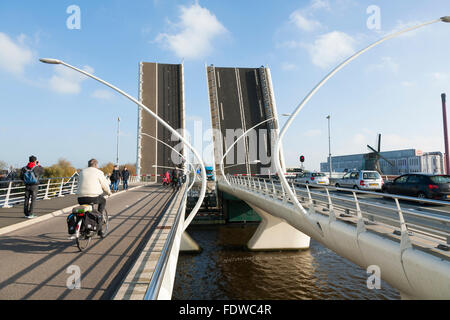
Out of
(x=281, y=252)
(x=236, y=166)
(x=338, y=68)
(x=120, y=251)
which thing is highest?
(x=338, y=68)

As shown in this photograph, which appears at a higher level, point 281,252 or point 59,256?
point 59,256

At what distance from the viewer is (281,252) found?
16484 millimetres

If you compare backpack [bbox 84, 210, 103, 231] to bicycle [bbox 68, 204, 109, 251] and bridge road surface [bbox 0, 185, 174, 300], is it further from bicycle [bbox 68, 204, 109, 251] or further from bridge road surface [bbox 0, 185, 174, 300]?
bridge road surface [bbox 0, 185, 174, 300]

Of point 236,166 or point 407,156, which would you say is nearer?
point 236,166

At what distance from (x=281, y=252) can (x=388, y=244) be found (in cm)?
1297

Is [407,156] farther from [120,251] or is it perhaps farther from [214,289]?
[120,251]

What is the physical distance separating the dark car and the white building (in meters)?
38.4

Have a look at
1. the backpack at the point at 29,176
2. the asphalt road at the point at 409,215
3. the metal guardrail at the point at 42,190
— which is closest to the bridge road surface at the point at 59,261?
the backpack at the point at 29,176

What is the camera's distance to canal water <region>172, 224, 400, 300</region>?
33.7ft

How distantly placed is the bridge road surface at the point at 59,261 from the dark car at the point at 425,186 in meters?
10.2

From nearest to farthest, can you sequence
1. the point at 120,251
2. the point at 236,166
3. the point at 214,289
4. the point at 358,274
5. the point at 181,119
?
the point at 120,251 → the point at 214,289 → the point at 358,274 → the point at 236,166 → the point at 181,119

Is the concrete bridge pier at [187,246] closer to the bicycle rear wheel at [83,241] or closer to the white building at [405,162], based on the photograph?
the bicycle rear wheel at [83,241]

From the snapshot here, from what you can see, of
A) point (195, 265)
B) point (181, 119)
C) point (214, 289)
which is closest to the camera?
point (214, 289)
